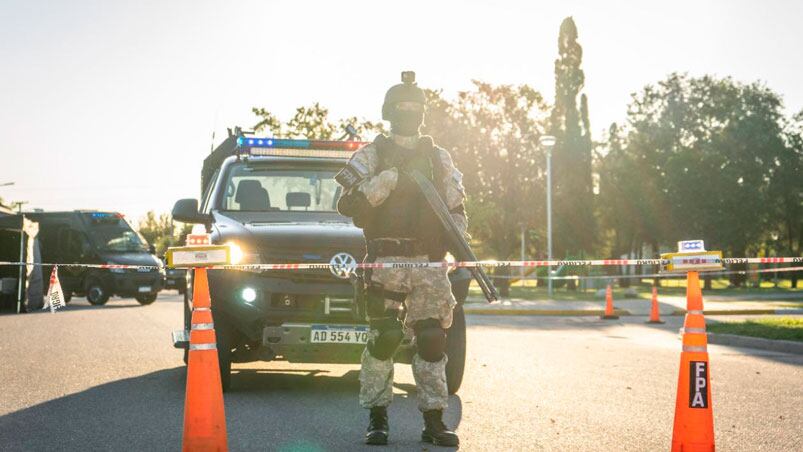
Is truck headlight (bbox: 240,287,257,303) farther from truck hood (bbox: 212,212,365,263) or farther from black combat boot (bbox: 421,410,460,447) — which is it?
black combat boot (bbox: 421,410,460,447)

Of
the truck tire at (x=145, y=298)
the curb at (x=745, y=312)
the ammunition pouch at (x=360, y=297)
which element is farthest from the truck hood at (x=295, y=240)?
the truck tire at (x=145, y=298)

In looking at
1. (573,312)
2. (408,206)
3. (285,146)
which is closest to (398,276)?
(408,206)

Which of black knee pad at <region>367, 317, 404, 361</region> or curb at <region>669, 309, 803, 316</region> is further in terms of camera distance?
curb at <region>669, 309, 803, 316</region>

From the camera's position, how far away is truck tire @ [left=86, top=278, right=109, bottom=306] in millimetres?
28375

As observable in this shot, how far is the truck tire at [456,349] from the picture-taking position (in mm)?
8242

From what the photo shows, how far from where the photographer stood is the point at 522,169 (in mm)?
44750

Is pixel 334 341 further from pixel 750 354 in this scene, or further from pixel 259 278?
pixel 750 354

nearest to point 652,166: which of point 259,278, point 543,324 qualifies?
point 543,324

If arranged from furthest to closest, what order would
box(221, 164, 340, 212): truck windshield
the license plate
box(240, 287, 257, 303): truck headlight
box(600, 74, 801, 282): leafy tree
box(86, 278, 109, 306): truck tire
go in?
box(600, 74, 801, 282): leafy tree < box(86, 278, 109, 306): truck tire < box(221, 164, 340, 212): truck windshield < box(240, 287, 257, 303): truck headlight < the license plate

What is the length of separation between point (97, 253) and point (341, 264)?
21.3 meters

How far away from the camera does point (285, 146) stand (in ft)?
32.6

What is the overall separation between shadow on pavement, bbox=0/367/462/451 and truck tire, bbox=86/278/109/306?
64.7ft

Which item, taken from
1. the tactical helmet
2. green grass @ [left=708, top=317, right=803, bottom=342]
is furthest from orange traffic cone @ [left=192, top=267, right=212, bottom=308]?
green grass @ [left=708, top=317, right=803, bottom=342]

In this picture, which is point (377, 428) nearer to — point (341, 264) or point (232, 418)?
point (232, 418)
